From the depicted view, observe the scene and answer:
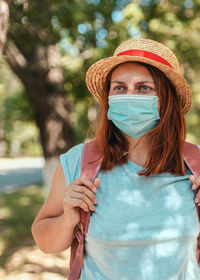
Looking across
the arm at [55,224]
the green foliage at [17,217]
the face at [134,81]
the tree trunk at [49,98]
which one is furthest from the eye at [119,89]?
the tree trunk at [49,98]

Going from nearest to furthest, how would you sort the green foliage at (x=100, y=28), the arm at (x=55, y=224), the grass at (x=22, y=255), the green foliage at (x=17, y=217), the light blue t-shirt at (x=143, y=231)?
1. the light blue t-shirt at (x=143, y=231)
2. the arm at (x=55, y=224)
3. the green foliage at (x=100, y=28)
4. the grass at (x=22, y=255)
5. the green foliage at (x=17, y=217)

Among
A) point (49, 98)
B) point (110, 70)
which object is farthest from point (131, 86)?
point (49, 98)

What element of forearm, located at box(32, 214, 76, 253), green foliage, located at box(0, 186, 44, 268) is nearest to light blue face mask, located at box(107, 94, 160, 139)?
forearm, located at box(32, 214, 76, 253)

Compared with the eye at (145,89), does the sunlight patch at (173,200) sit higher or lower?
lower

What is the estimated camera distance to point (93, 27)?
5633 mm

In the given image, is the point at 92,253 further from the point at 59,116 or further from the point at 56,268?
the point at 59,116

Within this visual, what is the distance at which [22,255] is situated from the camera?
579cm

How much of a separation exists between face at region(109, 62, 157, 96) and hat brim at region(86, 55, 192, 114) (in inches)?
1.6

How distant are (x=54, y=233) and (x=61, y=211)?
0.35ft

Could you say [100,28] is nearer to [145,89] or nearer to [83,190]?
[145,89]

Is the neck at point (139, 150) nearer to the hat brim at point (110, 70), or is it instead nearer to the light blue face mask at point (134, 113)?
the light blue face mask at point (134, 113)

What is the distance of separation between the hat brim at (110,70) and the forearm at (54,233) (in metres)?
0.73

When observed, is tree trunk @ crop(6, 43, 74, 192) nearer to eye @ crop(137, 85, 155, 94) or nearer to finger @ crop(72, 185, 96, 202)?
eye @ crop(137, 85, 155, 94)

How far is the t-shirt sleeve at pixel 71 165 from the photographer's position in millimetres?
1646
